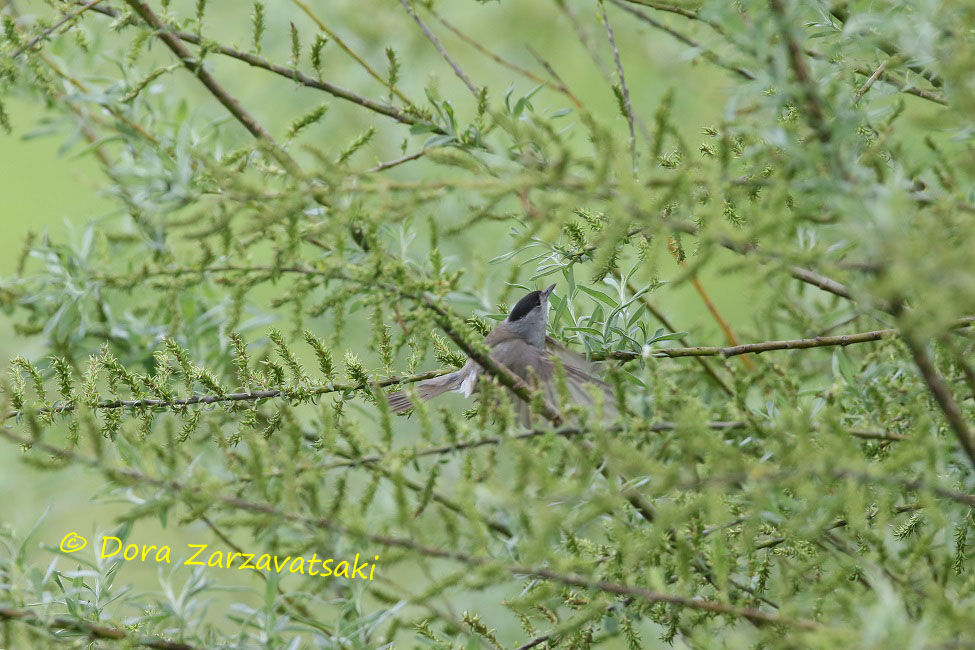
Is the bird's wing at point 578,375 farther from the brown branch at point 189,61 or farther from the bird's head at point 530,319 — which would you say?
the brown branch at point 189,61

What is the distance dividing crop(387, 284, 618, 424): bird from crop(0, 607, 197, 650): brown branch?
0.84 m

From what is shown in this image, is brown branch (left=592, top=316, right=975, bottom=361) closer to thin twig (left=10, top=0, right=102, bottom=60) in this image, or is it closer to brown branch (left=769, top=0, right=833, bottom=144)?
brown branch (left=769, top=0, right=833, bottom=144)

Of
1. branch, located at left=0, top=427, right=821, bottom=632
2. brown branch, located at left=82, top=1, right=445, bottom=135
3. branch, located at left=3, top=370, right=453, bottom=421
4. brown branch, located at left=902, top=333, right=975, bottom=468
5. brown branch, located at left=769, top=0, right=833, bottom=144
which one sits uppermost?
brown branch, located at left=82, top=1, right=445, bottom=135

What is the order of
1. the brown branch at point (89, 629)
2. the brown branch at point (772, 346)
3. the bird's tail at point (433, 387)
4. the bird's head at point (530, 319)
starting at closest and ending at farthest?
the brown branch at point (89, 629), the brown branch at point (772, 346), the bird's tail at point (433, 387), the bird's head at point (530, 319)

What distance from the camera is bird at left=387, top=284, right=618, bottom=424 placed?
2.43 metres

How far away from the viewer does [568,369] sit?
2.60 metres

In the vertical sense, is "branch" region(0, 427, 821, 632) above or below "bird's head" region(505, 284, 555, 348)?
below

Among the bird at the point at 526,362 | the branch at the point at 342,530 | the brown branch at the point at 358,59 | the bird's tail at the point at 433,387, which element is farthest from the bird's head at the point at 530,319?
the branch at the point at 342,530

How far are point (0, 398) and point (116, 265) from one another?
4.44ft

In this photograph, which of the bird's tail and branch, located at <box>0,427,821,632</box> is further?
the bird's tail

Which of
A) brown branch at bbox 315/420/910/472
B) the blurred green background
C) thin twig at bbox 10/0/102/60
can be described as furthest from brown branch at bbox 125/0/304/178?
brown branch at bbox 315/420/910/472

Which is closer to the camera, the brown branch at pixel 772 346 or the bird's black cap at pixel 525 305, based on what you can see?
the brown branch at pixel 772 346

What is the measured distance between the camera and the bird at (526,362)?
7.97ft

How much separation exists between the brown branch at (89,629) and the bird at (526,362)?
84 cm
